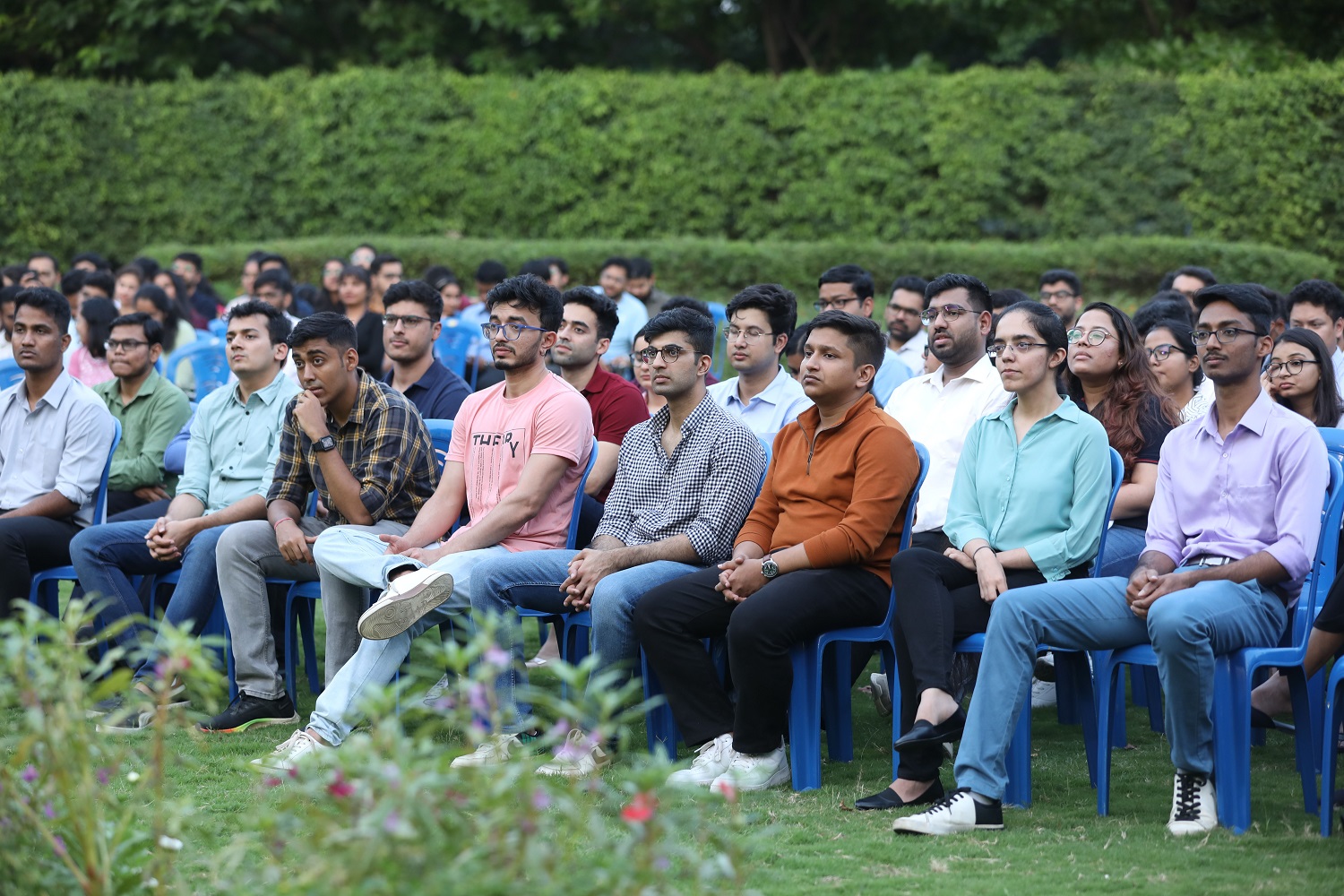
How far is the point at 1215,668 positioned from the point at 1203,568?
1.08 feet

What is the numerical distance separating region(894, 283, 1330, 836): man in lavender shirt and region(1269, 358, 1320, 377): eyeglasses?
98cm

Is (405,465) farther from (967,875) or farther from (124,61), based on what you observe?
(124,61)

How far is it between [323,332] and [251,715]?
4.82ft

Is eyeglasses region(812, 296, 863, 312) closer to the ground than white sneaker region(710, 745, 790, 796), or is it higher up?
higher up

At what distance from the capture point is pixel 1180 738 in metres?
3.96

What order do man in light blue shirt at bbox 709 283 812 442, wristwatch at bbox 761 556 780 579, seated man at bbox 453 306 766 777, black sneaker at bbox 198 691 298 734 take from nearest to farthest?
wristwatch at bbox 761 556 780 579 → seated man at bbox 453 306 766 777 → black sneaker at bbox 198 691 298 734 → man in light blue shirt at bbox 709 283 812 442

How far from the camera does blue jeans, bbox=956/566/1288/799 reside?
394cm

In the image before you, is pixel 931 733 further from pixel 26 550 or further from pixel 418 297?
pixel 26 550

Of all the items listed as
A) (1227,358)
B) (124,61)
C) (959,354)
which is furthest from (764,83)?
(1227,358)

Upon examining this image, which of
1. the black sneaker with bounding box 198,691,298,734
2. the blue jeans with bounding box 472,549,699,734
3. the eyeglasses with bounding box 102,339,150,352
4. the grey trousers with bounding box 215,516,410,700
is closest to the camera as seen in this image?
the blue jeans with bounding box 472,549,699,734

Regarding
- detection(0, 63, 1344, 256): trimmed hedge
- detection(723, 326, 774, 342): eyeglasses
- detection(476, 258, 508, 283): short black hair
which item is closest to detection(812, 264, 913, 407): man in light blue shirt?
detection(723, 326, 774, 342): eyeglasses

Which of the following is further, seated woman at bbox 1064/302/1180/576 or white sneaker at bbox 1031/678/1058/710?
white sneaker at bbox 1031/678/1058/710

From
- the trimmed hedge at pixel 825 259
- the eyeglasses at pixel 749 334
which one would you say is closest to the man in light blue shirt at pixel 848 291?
the eyeglasses at pixel 749 334

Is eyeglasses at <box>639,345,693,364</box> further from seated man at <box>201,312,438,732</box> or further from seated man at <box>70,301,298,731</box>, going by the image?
seated man at <box>70,301,298,731</box>
